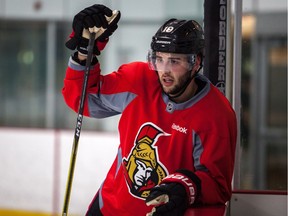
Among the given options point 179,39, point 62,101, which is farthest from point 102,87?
point 62,101

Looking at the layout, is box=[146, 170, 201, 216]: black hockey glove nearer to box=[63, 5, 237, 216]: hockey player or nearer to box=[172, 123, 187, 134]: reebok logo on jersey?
box=[63, 5, 237, 216]: hockey player

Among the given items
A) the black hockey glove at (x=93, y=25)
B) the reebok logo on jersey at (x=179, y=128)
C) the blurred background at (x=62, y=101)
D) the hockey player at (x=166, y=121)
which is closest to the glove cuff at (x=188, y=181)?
the hockey player at (x=166, y=121)

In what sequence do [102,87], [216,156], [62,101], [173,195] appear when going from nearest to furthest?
[173,195] → [216,156] → [102,87] → [62,101]

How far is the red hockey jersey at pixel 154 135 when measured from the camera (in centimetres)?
212

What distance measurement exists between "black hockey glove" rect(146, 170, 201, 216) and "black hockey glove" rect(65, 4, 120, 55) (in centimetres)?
47

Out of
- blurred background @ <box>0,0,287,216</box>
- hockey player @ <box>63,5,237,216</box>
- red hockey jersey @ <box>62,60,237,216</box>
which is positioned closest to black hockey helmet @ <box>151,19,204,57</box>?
hockey player @ <box>63,5,237,216</box>

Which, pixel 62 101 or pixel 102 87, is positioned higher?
pixel 102 87

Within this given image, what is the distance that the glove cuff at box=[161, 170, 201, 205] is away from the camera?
200 cm

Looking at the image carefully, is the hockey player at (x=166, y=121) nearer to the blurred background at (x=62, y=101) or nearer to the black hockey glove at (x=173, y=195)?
the black hockey glove at (x=173, y=195)

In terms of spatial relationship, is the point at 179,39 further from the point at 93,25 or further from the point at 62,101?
the point at 62,101

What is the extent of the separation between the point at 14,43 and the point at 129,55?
0.98 metres

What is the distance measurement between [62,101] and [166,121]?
3.53m

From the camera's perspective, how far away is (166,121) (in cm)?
219

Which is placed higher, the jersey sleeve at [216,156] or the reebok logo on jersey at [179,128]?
the reebok logo on jersey at [179,128]
